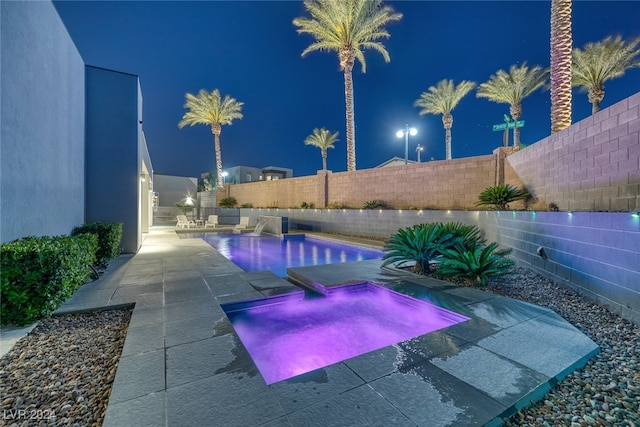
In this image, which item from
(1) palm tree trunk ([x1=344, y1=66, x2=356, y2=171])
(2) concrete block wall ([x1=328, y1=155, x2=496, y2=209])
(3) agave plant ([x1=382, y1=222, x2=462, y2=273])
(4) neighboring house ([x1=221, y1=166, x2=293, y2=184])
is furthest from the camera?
(4) neighboring house ([x1=221, y1=166, x2=293, y2=184])

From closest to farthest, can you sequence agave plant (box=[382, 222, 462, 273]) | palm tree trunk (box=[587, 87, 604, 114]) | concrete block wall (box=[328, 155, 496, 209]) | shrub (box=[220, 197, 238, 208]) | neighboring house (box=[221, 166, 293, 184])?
1. agave plant (box=[382, 222, 462, 273])
2. concrete block wall (box=[328, 155, 496, 209])
3. palm tree trunk (box=[587, 87, 604, 114])
4. shrub (box=[220, 197, 238, 208])
5. neighboring house (box=[221, 166, 293, 184])

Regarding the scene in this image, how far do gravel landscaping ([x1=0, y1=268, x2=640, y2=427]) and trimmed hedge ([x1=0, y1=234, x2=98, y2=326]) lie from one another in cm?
22

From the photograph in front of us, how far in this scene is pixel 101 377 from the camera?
216 centimetres

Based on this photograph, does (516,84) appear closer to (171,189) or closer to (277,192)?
(277,192)

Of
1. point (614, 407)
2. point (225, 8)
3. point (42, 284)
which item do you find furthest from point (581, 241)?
point (225, 8)

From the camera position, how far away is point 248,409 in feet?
5.71

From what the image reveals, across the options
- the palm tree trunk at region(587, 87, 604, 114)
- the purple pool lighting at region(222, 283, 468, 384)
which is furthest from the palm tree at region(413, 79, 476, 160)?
the purple pool lighting at region(222, 283, 468, 384)

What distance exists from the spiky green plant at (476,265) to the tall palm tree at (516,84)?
558 inches

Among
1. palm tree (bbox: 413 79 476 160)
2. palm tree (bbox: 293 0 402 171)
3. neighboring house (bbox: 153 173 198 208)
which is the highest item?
palm tree (bbox: 293 0 402 171)

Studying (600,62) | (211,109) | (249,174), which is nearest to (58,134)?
(211,109)

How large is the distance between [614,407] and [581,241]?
118 inches

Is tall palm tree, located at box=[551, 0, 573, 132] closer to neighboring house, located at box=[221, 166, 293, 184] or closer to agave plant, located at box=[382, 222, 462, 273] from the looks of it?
agave plant, located at box=[382, 222, 462, 273]

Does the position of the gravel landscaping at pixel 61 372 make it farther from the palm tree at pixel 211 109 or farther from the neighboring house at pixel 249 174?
the neighboring house at pixel 249 174

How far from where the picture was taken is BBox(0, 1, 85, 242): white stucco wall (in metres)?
3.48
